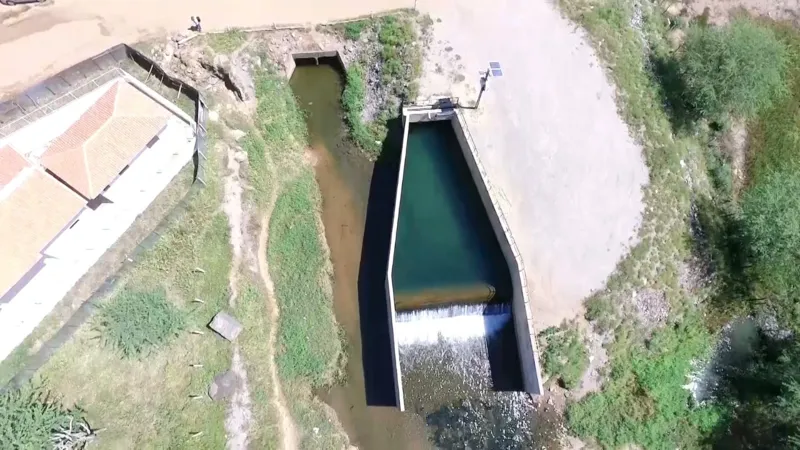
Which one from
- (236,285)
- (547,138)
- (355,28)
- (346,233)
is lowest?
(236,285)

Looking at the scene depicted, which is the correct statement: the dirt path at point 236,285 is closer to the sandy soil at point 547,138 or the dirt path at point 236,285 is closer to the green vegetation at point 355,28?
the green vegetation at point 355,28

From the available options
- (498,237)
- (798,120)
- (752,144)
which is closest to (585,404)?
(498,237)

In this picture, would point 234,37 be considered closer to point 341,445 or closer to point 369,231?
point 369,231

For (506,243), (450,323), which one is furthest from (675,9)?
(450,323)

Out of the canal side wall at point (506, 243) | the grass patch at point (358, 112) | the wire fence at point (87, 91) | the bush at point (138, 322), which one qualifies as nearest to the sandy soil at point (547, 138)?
the canal side wall at point (506, 243)

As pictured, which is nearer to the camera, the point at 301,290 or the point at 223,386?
the point at 223,386

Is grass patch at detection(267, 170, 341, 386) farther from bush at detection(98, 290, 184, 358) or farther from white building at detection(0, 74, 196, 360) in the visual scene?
white building at detection(0, 74, 196, 360)

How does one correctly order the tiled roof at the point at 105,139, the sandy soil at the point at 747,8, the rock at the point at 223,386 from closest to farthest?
the tiled roof at the point at 105,139
the rock at the point at 223,386
the sandy soil at the point at 747,8

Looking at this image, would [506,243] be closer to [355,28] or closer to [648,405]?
[648,405]
